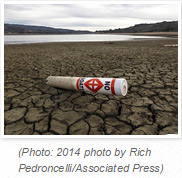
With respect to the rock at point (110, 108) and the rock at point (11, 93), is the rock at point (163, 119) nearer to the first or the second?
the rock at point (110, 108)

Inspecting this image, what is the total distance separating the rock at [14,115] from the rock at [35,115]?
70 millimetres

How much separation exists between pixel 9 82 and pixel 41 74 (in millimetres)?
632

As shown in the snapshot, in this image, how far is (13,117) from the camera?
1540 millimetres

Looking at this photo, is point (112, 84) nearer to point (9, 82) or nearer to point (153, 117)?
point (153, 117)

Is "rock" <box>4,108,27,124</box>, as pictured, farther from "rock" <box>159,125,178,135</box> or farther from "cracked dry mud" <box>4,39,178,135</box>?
→ "rock" <box>159,125,178,135</box>

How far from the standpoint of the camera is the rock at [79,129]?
4.44 ft

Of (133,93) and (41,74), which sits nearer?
(133,93)

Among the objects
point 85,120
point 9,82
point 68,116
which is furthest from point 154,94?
point 9,82

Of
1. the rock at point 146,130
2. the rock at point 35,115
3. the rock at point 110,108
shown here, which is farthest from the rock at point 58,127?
the rock at point 146,130

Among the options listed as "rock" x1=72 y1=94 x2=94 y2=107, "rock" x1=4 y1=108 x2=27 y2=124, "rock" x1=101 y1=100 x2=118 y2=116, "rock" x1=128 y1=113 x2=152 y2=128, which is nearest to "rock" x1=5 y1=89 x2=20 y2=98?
"rock" x1=4 y1=108 x2=27 y2=124

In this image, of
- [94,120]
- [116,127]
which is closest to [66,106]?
[94,120]

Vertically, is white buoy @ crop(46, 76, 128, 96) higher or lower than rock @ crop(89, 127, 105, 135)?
higher

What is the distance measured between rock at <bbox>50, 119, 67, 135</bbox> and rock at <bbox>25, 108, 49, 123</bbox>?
0.16 meters

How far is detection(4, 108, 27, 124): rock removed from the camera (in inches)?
58.9
